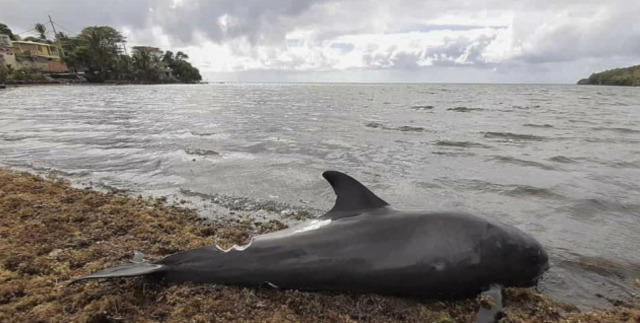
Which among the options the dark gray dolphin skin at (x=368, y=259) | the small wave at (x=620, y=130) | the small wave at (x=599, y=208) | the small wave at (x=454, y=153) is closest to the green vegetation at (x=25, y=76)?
the small wave at (x=454, y=153)

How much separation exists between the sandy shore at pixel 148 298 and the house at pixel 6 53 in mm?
107020

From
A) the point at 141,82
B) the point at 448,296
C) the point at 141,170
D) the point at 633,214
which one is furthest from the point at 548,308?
the point at 141,82

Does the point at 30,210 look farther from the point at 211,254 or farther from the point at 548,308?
the point at 548,308

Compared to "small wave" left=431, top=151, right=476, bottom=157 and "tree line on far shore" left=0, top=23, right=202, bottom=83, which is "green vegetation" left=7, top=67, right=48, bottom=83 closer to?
"tree line on far shore" left=0, top=23, right=202, bottom=83

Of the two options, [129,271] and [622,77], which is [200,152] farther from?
[622,77]

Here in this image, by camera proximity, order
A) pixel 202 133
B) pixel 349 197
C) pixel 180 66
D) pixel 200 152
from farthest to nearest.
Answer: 1. pixel 180 66
2. pixel 202 133
3. pixel 200 152
4. pixel 349 197

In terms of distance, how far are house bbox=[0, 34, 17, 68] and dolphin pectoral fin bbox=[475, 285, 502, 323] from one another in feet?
365

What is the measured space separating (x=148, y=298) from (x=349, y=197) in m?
2.46

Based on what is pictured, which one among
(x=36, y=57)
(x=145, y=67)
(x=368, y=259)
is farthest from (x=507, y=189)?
(x=145, y=67)

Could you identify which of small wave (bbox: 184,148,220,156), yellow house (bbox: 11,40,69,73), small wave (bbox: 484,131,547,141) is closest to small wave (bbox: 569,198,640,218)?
small wave (bbox: 484,131,547,141)

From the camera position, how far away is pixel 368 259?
15.2 feet

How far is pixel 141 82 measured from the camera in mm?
138375

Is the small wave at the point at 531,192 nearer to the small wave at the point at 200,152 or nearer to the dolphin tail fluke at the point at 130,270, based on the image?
the dolphin tail fluke at the point at 130,270

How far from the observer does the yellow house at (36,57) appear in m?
99.6
